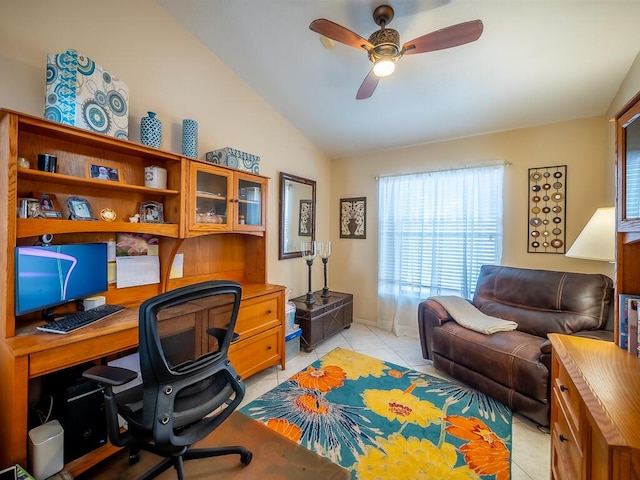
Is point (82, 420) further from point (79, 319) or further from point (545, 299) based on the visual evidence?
point (545, 299)

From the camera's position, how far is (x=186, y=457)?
1.44m

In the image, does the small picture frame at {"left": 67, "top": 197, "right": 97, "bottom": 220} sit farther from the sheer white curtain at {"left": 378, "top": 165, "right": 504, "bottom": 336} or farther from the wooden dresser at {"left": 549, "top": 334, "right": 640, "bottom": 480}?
the sheer white curtain at {"left": 378, "top": 165, "right": 504, "bottom": 336}

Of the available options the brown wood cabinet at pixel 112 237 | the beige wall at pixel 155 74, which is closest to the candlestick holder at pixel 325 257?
the beige wall at pixel 155 74

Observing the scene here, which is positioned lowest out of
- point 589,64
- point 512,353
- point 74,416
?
point 74,416

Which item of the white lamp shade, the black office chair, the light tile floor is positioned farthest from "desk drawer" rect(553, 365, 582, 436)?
the black office chair

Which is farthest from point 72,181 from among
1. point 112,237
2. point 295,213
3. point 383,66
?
point 295,213

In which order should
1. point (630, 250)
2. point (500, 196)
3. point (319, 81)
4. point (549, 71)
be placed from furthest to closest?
point (500, 196), point (319, 81), point (549, 71), point (630, 250)

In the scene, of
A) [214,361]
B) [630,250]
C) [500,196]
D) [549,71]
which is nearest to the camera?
[630,250]

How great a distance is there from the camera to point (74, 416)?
1.49 metres

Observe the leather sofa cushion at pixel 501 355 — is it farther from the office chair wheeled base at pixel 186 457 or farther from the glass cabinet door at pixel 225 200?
the glass cabinet door at pixel 225 200

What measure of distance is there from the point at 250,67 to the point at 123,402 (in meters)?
2.83

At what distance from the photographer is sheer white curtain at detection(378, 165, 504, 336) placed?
3109 millimetres

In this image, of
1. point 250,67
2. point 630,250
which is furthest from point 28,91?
point 630,250

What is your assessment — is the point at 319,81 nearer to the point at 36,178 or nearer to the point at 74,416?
the point at 36,178
